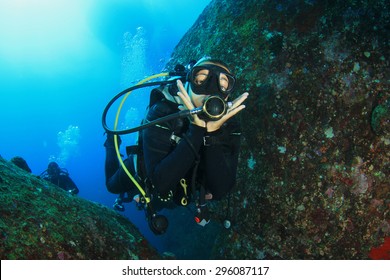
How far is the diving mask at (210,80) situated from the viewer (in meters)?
2.62

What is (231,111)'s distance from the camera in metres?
2.26

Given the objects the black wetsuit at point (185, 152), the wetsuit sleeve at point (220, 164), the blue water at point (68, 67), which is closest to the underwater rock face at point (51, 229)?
the black wetsuit at point (185, 152)

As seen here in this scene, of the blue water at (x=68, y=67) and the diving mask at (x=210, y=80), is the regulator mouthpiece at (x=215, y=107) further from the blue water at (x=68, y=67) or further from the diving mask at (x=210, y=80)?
the blue water at (x=68, y=67)

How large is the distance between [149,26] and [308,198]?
3081 inches

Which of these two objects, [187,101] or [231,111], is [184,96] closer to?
[187,101]

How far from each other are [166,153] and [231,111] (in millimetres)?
1051

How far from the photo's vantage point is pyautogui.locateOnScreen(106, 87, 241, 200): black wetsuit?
2594 mm

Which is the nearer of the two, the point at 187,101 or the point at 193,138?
the point at 187,101

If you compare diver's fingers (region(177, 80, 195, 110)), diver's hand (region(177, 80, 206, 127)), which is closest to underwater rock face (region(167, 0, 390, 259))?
diver's hand (region(177, 80, 206, 127))

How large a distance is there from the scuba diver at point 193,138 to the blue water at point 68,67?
201 feet

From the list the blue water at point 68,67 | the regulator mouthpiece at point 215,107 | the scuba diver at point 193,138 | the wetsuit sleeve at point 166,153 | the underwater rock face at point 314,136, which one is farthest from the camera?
the blue water at point 68,67

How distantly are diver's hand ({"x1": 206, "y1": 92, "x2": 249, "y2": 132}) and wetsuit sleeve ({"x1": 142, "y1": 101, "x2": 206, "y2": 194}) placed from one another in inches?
3.6

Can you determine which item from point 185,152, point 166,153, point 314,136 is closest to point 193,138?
point 185,152

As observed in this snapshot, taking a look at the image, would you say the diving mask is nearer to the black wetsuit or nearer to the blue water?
the black wetsuit
